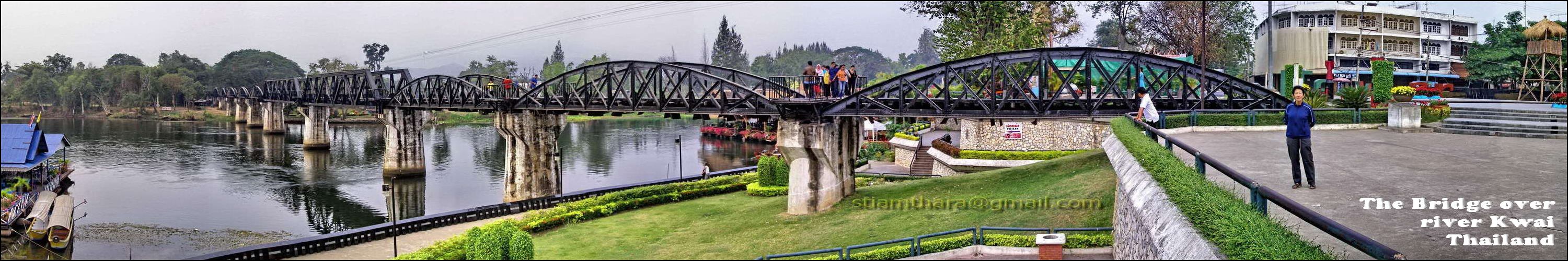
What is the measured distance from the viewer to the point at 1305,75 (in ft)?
255

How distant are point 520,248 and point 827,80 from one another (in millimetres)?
14003

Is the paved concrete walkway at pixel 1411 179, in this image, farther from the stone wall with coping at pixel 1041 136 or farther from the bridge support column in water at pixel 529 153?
the bridge support column in water at pixel 529 153

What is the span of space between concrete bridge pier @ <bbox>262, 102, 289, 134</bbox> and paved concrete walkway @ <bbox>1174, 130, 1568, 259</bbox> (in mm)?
113539

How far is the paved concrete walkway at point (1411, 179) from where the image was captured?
36.3ft

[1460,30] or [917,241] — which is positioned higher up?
[1460,30]

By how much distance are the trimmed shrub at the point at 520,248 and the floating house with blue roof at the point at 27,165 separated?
19222 mm

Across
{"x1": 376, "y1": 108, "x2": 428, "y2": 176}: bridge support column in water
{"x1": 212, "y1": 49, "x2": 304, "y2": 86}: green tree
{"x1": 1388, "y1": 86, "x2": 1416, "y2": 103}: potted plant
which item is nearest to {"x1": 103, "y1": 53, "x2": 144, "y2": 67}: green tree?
{"x1": 212, "y1": 49, "x2": 304, "y2": 86}: green tree

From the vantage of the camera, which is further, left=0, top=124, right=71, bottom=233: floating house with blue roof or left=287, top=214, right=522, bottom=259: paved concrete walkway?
left=0, top=124, right=71, bottom=233: floating house with blue roof

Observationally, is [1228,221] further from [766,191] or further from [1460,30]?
[1460,30]

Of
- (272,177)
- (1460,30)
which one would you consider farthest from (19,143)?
(1460,30)

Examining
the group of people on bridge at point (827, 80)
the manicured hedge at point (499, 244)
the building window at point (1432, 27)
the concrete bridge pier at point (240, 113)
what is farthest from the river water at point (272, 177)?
the building window at point (1432, 27)

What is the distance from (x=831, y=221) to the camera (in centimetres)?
3409

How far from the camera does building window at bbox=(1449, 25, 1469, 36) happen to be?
83875 mm

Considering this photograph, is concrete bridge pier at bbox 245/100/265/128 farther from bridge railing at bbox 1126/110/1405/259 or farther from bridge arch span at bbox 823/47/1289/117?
bridge railing at bbox 1126/110/1405/259
